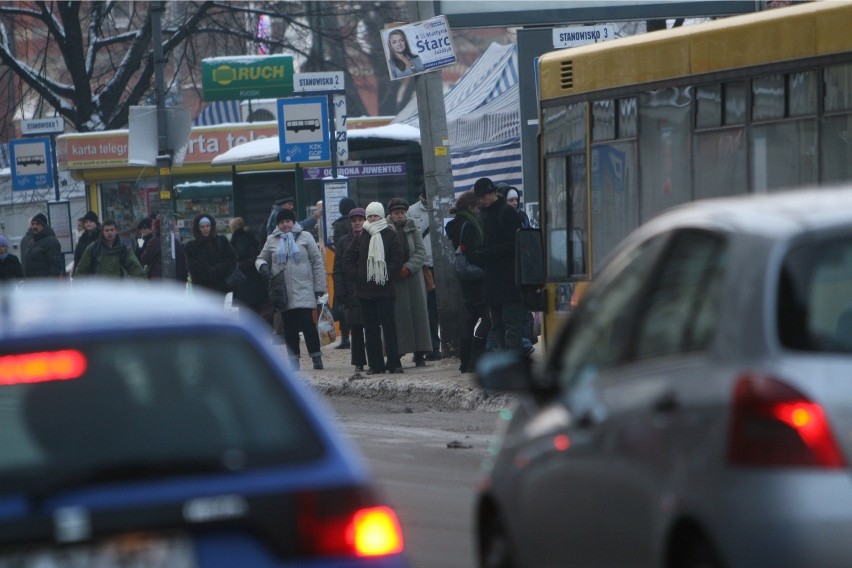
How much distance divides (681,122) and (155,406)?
758 centimetres

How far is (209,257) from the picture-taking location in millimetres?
20047

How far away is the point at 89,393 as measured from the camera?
4043mm

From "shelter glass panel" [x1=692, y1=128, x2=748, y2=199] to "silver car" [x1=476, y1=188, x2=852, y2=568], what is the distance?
17.4 feet

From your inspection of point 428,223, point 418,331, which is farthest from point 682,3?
point 418,331

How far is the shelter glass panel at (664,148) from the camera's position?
11164 mm

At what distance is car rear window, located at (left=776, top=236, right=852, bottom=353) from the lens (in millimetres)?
4262

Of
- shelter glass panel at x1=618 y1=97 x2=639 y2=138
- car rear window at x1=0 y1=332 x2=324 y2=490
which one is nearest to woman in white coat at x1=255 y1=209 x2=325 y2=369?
shelter glass panel at x1=618 y1=97 x2=639 y2=138

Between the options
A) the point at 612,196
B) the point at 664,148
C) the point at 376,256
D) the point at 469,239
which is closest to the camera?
the point at 664,148

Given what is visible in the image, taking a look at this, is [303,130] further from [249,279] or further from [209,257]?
[209,257]

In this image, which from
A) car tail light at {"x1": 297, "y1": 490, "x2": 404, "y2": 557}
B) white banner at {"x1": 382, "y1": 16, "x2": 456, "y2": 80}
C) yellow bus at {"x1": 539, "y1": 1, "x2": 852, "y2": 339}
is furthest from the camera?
white banner at {"x1": 382, "y1": 16, "x2": 456, "y2": 80}

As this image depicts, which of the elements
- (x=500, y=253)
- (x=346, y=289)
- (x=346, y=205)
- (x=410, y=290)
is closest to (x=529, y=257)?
(x=500, y=253)

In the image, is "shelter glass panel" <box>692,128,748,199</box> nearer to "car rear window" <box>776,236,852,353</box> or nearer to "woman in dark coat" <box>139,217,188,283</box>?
"car rear window" <box>776,236,852,353</box>

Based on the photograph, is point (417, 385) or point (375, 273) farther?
point (375, 273)

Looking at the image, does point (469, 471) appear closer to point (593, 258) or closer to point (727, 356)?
point (593, 258)
